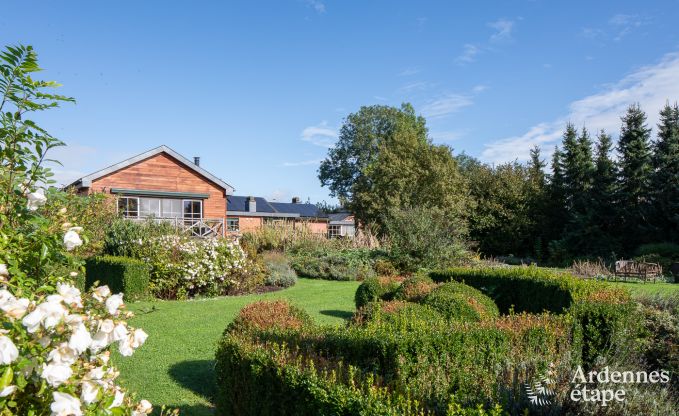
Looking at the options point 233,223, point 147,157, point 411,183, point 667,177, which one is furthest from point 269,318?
point 233,223

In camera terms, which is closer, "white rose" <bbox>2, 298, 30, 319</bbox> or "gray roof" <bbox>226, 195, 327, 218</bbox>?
"white rose" <bbox>2, 298, 30, 319</bbox>

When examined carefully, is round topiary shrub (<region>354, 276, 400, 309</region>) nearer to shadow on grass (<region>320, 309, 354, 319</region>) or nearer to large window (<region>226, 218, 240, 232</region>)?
shadow on grass (<region>320, 309, 354, 319</region>)

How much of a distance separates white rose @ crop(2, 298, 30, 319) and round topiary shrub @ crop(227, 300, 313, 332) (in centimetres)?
410

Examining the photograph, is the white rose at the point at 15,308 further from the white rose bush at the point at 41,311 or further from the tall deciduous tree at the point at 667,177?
the tall deciduous tree at the point at 667,177

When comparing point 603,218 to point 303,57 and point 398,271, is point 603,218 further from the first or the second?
point 303,57

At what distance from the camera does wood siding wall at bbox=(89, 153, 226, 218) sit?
85.6 feet

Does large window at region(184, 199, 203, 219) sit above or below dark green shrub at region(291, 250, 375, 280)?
above

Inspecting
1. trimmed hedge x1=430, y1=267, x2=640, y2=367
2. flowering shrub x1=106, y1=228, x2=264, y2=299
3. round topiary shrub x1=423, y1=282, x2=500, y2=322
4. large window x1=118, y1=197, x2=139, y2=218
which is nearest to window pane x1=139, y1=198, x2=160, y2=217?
large window x1=118, y1=197, x2=139, y2=218

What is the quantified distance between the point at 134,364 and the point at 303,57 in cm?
840

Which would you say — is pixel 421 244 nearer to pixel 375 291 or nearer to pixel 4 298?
pixel 375 291

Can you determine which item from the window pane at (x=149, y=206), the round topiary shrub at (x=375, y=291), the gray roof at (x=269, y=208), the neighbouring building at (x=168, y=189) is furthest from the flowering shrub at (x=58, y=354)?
the gray roof at (x=269, y=208)

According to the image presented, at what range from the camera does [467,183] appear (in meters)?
32.4

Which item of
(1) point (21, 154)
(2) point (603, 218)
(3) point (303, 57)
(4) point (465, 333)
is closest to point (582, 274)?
(2) point (603, 218)

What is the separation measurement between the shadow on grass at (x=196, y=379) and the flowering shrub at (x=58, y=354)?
12.7 ft
